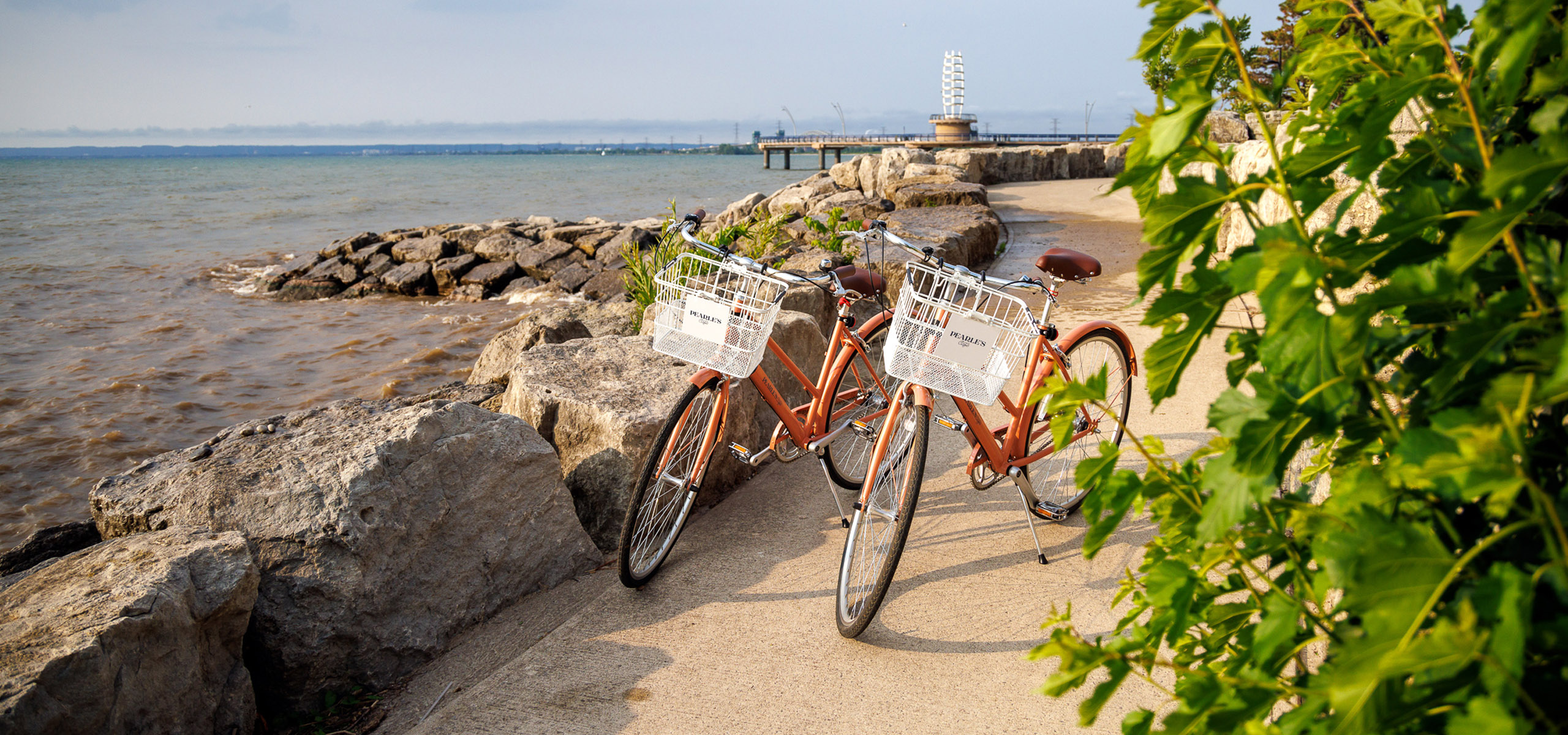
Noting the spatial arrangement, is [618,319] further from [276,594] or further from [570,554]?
[276,594]

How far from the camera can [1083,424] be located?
12.4ft

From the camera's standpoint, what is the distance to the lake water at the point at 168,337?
714 cm

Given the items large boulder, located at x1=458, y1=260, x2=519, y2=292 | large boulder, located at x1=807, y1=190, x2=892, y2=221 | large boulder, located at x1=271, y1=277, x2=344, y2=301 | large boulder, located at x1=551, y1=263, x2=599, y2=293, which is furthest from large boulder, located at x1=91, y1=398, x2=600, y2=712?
large boulder, located at x1=271, y1=277, x2=344, y2=301

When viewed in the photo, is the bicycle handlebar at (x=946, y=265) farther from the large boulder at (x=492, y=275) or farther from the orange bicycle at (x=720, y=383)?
the large boulder at (x=492, y=275)

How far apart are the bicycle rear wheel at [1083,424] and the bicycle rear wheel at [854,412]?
0.76m

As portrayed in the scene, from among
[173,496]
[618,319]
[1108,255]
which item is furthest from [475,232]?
[173,496]

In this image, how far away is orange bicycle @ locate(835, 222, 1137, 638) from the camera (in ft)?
9.63

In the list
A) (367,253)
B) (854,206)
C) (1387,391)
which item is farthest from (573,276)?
(1387,391)

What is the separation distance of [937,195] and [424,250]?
10256 millimetres

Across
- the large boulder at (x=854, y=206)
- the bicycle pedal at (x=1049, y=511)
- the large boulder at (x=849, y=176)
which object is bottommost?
the bicycle pedal at (x=1049, y=511)

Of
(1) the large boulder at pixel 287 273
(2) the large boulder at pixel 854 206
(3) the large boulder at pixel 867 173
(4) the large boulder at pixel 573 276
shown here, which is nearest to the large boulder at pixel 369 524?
(2) the large boulder at pixel 854 206

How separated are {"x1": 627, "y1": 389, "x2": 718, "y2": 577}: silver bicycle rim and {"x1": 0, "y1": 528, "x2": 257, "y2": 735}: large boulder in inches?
52.0

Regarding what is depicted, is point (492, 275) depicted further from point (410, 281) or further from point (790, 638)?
point (790, 638)

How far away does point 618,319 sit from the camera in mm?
7715
